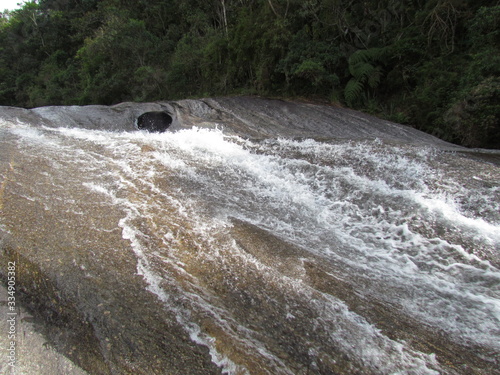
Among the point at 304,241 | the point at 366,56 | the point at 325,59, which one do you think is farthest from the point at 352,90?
the point at 304,241

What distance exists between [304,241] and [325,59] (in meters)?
7.99

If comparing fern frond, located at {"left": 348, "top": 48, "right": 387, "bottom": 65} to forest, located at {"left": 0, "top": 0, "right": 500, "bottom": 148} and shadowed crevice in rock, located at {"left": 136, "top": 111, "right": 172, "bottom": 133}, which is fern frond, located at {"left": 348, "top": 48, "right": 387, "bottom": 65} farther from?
shadowed crevice in rock, located at {"left": 136, "top": 111, "right": 172, "bottom": 133}

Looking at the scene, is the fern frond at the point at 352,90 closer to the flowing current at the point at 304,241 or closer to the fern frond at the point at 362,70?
the fern frond at the point at 362,70

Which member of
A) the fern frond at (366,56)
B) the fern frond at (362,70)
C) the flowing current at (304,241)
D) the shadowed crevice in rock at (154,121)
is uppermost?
the fern frond at (366,56)

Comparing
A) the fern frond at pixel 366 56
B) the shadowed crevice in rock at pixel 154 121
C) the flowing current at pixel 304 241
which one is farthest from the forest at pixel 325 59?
the shadowed crevice in rock at pixel 154 121

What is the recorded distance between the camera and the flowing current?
2.47m

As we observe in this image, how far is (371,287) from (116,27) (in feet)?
54.8

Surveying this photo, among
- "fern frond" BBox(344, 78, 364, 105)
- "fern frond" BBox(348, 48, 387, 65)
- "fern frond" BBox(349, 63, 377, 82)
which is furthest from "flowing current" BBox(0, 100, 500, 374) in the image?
"fern frond" BBox(348, 48, 387, 65)

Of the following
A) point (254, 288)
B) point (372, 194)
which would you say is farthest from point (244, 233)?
point (372, 194)

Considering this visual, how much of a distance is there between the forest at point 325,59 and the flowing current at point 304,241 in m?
2.74

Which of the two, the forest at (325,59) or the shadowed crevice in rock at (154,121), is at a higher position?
the forest at (325,59)

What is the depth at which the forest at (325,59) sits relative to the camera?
757 cm

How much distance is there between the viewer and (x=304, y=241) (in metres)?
3.83

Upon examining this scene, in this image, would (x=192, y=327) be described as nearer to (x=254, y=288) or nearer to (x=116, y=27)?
(x=254, y=288)
